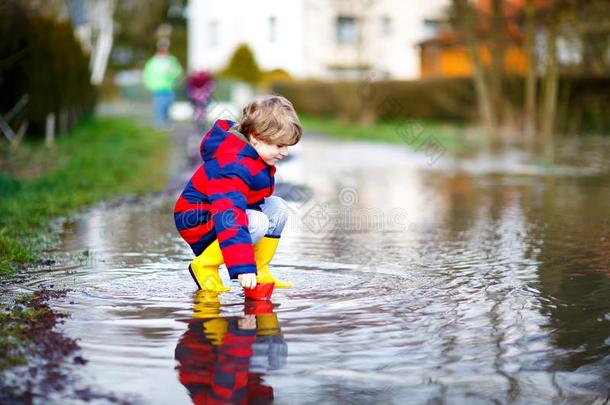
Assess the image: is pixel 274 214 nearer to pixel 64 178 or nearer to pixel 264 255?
pixel 264 255

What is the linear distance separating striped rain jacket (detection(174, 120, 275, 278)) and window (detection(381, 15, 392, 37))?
4541 cm

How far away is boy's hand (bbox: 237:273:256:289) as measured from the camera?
511 cm

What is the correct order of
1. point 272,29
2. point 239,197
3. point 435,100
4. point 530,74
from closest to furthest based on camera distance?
point 239,197
point 530,74
point 435,100
point 272,29

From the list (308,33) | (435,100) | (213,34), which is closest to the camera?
(435,100)

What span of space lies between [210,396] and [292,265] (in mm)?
→ 3079

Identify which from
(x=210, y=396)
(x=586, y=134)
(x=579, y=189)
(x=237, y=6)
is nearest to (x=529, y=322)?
(x=210, y=396)

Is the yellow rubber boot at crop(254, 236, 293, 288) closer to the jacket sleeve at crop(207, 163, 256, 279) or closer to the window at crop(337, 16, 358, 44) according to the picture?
the jacket sleeve at crop(207, 163, 256, 279)

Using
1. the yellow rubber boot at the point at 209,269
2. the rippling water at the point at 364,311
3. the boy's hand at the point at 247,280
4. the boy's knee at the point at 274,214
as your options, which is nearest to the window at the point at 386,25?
the rippling water at the point at 364,311

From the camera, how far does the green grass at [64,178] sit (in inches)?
303

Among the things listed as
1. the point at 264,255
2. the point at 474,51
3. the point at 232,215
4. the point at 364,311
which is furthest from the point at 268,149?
the point at 474,51

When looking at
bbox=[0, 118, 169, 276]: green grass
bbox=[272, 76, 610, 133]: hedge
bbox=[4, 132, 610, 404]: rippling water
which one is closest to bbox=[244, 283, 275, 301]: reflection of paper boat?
bbox=[4, 132, 610, 404]: rippling water

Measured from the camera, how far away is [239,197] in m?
5.31

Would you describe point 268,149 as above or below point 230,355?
above

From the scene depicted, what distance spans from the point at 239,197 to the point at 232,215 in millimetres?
107
